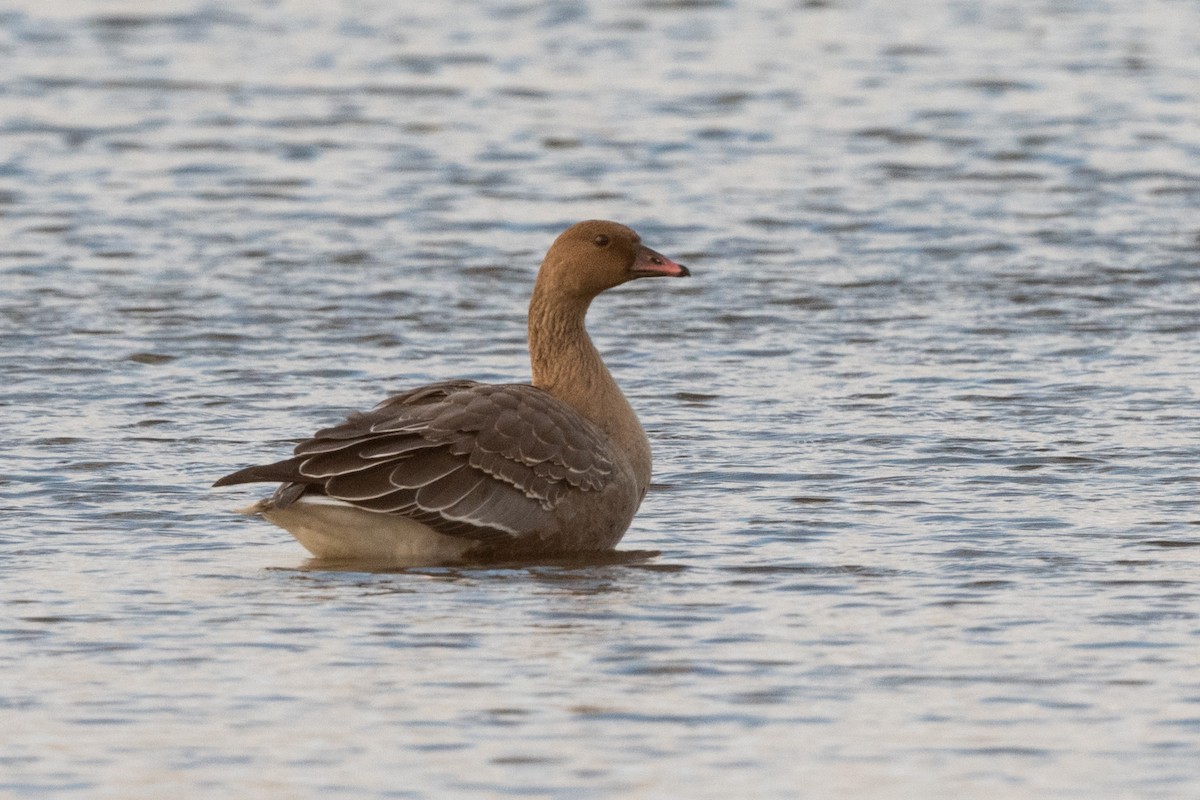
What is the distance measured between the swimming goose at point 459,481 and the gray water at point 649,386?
0.73 ft

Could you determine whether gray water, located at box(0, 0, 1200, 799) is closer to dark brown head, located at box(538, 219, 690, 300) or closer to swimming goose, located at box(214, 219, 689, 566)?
swimming goose, located at box(214, 219, 689, 566)

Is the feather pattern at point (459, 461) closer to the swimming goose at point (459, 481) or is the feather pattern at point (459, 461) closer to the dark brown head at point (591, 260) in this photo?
the swimming goose at point (459, 481)

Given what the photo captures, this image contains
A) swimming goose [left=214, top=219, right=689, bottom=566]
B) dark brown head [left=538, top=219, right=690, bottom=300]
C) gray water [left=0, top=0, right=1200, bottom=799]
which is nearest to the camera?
gray water [left=0, top=0, right=1200, bottom=799]

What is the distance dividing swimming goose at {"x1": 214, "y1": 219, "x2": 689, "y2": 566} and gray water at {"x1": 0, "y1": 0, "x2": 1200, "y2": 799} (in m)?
0.22

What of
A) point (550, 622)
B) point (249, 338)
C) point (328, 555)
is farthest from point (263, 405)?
point (550, 622)

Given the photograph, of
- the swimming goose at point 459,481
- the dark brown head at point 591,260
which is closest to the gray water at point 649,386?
the swimming goose at point 459,481

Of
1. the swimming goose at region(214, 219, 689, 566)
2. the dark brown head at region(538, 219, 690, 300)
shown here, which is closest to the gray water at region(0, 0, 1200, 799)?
the swimming goose at region(214, 219, 689, 566)

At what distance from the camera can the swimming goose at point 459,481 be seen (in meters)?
10.0

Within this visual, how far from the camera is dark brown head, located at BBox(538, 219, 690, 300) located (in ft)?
37.2

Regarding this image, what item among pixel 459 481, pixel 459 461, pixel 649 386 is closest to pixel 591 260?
pixel 459 461

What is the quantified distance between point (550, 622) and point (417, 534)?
4.21 ft

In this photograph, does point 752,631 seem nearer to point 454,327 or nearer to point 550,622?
point 550,622

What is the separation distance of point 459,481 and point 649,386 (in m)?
4.23

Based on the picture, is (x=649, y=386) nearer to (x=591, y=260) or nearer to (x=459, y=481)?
(x=591, y=260)
